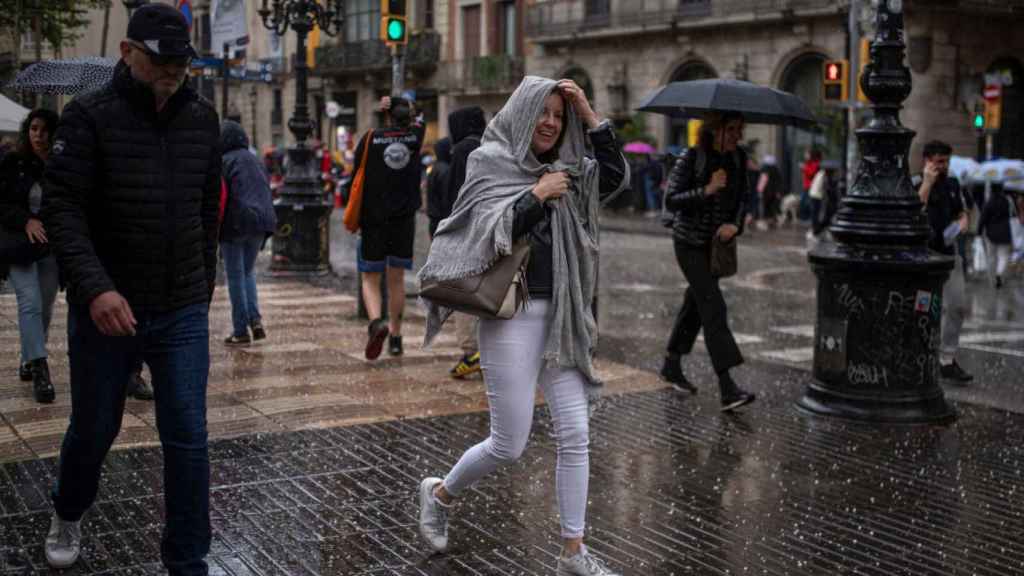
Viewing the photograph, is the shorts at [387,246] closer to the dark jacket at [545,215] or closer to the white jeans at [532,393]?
the dark jacket at [545,215]

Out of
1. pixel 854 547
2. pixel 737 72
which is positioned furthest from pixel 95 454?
pixel 737 72

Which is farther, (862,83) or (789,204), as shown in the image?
(789,204)

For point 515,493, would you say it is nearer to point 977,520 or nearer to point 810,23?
point 977,520

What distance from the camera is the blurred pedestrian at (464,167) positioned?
789 centimetres

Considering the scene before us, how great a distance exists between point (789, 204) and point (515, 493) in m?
26.5

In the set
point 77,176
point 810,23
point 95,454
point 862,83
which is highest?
point 810,23

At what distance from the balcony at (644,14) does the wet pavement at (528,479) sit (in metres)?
23.8

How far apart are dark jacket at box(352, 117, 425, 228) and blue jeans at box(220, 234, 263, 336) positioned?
3.58ft

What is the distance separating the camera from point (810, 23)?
104 ft

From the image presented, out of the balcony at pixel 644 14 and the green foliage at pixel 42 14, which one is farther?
the balcony at pixel 644 14

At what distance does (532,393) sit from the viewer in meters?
4.35

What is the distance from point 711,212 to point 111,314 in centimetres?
478

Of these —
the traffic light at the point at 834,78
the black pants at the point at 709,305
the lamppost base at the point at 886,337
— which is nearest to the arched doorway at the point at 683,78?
the traffic light at the point at 834,78

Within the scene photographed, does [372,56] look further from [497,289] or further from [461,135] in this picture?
[497,289]
